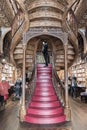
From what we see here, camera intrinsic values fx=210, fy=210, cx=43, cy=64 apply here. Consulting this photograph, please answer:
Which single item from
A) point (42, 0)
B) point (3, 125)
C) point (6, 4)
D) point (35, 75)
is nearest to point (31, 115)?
point (3, 125)

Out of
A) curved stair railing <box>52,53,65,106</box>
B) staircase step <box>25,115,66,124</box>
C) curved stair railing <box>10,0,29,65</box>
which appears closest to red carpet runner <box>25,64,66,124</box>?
staircase step <box>25,115,66,124</box>

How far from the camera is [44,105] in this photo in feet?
20.2

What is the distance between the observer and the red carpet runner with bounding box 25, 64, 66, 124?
212 inches

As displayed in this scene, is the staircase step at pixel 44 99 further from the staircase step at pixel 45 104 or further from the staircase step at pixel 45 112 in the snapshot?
the staircase step at pixel 45 112

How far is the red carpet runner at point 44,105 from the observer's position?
5379 mm

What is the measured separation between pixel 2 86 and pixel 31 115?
78.0 inches

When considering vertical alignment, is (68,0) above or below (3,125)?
above

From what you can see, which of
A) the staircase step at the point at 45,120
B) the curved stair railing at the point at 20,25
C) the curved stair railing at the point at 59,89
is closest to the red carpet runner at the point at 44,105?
the staircase step at the point at 45,120

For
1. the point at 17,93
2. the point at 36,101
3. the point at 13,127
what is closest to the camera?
the point at 13,127

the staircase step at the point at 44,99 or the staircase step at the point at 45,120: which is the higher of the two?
the staircase step at the point at 44,99

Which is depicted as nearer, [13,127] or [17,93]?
[13,127]

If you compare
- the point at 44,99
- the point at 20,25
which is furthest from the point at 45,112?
the point at 20,25

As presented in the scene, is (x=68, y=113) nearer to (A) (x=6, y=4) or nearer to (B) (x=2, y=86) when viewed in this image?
(B) (x=2, y=86)

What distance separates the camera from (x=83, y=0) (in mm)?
7516
